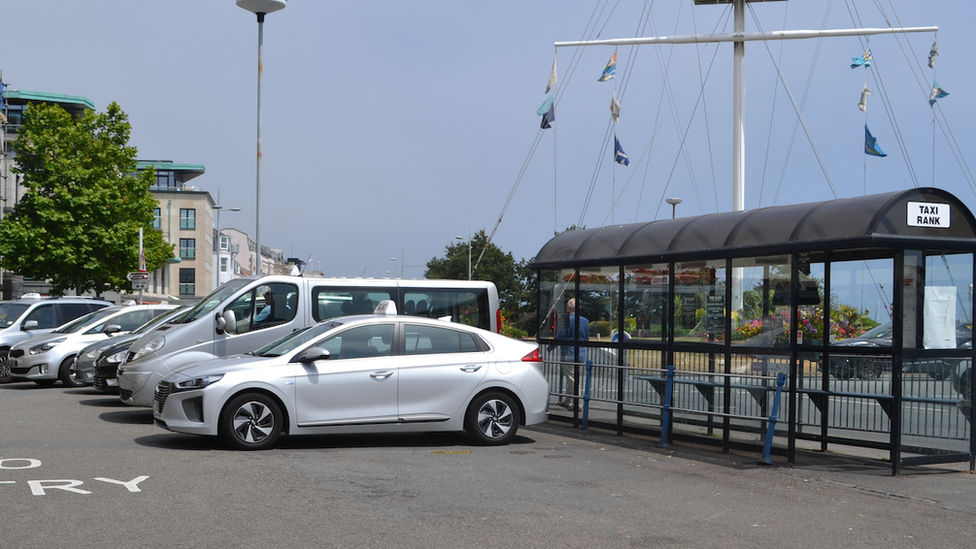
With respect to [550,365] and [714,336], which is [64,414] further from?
[714,336]

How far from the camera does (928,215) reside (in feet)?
33.3

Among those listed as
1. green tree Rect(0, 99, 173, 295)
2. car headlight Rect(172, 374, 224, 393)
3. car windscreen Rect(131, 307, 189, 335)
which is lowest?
car headlight Rect(172, 374, 224, 393)

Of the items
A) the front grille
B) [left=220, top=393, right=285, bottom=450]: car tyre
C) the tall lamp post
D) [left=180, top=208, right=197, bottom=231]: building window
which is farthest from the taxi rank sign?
[left=180, top=208, right=197, bottom=231]: building window

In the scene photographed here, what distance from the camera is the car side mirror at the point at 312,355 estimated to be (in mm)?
10711

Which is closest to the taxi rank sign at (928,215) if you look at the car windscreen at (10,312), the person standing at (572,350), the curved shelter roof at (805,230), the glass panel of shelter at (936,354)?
the curved shelter roof at (805,230)

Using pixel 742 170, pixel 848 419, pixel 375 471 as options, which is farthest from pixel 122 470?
pixel 742 170

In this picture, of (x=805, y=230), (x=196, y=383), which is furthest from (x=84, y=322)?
(x=805, y=230)

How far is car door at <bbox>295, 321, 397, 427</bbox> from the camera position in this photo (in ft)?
35.1

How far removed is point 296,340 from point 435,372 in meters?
1.65

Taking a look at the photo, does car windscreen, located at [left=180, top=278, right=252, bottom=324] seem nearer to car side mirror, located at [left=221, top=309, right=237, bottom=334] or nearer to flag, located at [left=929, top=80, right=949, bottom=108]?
car side mirror, located at [left=221, top=309, right=237, bottom=334]

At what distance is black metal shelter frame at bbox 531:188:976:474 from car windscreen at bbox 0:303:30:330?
14.2 metres

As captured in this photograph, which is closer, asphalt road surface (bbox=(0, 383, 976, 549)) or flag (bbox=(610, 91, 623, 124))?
asphalt road surface (bbox=(0, 383, 976, 549))

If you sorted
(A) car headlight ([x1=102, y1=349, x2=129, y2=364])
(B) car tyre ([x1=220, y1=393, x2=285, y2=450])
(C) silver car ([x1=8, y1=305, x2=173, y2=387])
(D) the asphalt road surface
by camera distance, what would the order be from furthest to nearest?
(C) silver car ([x1=8, y1=305, x2=173, y2=387])
(A) car headlight ([x1=102, y1=349, x2=129, y2=364])
(B) car tyre ([x1=220, y1=393, x2=285, y2=450])
(D) the asphalt road surface

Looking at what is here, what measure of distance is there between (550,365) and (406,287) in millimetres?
2447
